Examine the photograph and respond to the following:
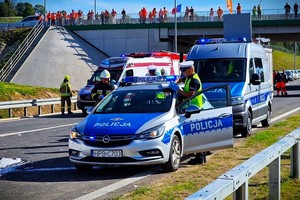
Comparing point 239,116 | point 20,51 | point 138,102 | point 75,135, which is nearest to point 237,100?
point 239,116

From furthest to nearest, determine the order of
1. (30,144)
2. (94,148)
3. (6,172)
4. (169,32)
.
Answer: (169,32) → (30,144) → (6,172) → (94,148)

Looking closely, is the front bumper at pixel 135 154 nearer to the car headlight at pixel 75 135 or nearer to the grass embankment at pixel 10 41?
the car headlight at pixel 75 135

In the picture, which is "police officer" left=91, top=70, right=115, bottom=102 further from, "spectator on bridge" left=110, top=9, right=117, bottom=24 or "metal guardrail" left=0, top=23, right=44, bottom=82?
"spectator on bridge" left=110, top=9, right=117, bottom=24

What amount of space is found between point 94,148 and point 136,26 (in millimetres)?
49695

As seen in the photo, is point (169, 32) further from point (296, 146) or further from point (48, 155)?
point (296, 146)

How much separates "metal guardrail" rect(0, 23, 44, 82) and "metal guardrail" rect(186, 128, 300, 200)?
40.8 meters

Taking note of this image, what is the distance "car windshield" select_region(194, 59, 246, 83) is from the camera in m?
15.1

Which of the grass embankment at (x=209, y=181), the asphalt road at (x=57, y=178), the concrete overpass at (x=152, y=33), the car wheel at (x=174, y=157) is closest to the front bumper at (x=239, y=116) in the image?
the grass embankment at (x=209, y=181)

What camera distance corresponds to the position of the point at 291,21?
170 feet

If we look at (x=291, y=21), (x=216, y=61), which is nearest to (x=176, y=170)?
(x=216, y=61)

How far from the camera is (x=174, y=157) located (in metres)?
9.47

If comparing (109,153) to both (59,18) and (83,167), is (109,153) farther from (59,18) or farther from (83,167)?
Answer: (59,18)

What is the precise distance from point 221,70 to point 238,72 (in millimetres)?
474

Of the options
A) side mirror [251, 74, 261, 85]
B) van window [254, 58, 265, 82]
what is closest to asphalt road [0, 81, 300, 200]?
side mirror [251, 74, 261, 85]
